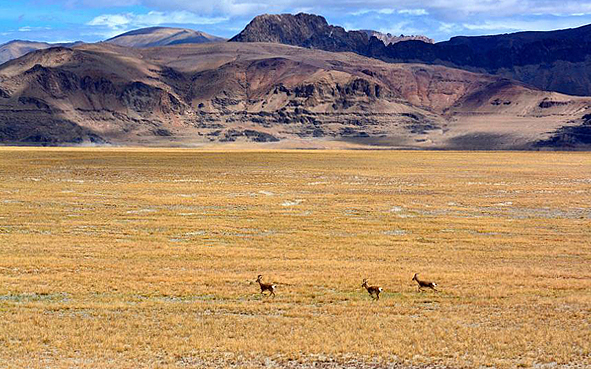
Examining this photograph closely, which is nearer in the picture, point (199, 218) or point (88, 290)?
point (88, 290)

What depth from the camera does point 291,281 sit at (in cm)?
2494

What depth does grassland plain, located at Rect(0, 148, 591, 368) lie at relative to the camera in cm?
1723

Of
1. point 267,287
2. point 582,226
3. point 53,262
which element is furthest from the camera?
point 582,226

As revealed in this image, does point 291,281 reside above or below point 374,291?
below

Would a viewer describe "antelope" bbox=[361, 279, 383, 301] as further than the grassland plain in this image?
Yes

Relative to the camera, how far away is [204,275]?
85.8 ft

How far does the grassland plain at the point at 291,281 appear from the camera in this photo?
1723 cm

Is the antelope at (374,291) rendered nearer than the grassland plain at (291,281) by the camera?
No

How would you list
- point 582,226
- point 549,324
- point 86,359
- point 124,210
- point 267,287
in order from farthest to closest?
point 124,210, point 582,226, point 267,287, point 549,324, point 86,359

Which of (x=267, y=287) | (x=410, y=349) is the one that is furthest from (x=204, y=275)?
(x=410, y=349)

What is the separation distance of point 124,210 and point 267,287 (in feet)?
89.3

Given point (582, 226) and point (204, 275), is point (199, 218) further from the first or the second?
point (582, 226)

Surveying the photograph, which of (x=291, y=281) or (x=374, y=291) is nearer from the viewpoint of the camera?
(x=374, y=291)

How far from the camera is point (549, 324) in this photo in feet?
63.9
